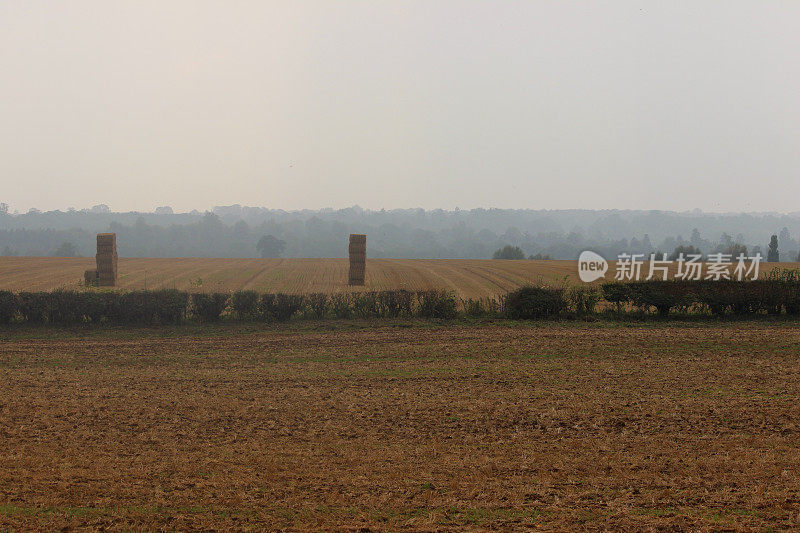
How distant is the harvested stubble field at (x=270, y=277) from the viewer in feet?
97.2

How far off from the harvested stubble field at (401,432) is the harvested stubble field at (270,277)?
413 inches

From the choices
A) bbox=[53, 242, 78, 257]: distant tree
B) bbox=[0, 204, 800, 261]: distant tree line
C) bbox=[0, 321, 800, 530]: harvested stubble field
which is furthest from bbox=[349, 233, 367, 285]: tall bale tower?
bbox=[53, 242, 78, 257]: distant tree

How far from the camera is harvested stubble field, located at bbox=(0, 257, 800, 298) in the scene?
29.6 metres

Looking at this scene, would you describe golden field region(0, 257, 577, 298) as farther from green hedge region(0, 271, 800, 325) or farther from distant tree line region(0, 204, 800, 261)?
distant tree line region(0, 204, 800, 261)

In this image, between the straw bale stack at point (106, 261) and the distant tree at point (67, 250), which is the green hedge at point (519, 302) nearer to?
the straw bale stack at point (106, 261)

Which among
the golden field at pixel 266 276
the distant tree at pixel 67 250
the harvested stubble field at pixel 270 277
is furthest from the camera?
the distant tree at pixel 67 250

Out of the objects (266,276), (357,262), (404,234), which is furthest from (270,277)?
(404,234)

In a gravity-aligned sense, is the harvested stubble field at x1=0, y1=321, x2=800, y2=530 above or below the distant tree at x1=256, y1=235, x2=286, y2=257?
below

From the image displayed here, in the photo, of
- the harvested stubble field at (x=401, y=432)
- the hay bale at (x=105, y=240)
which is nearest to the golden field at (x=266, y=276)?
the hay bale at (x=105, y=240)

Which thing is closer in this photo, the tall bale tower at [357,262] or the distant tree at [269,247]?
the tall bale tower at [357,262]

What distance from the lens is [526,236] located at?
126m

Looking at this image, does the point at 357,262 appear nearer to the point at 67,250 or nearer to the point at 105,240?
the point at 105,240

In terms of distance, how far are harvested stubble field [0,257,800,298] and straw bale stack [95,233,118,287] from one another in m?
0.53

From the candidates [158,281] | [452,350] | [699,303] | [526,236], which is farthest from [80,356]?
[526,236]
